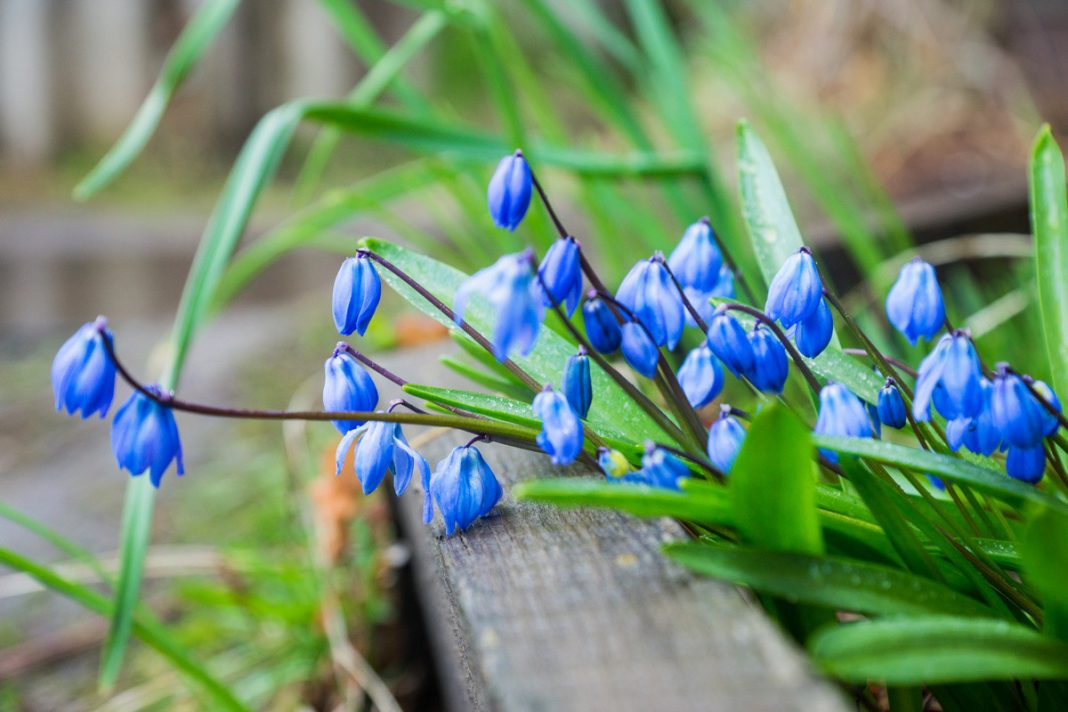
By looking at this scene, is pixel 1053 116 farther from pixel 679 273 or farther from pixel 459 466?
pixel 459 466

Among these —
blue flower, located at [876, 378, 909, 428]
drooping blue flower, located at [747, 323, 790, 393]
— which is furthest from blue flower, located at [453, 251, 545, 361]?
blue flower, located at [876, 378, 909, 428]

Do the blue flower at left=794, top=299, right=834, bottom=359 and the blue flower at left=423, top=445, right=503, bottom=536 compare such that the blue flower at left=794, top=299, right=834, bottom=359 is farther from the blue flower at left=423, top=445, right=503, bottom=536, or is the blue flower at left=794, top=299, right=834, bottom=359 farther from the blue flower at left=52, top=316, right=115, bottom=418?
the blue flower at left=52, top=316, right=115, bottom=418

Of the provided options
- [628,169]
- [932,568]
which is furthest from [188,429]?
[932,568]

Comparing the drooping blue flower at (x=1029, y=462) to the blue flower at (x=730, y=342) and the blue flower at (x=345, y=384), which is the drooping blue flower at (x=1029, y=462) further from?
the blue flower at (x=345, y=384)

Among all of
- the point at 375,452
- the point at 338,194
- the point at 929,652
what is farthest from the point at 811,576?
the point at 338,194

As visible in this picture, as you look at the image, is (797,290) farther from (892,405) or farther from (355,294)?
(355,294)
